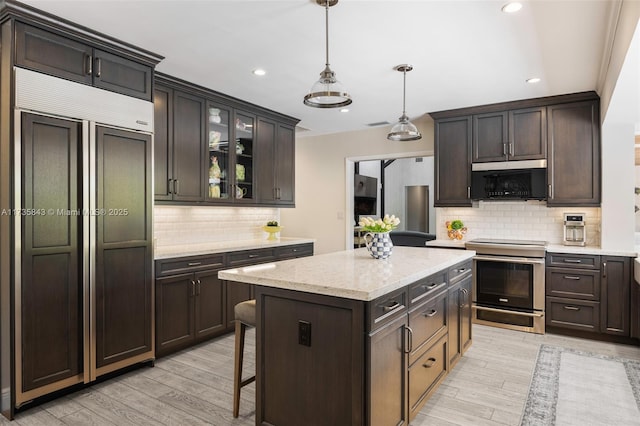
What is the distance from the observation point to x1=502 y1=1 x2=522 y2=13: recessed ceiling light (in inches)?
95.2

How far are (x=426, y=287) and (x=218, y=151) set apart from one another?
2.81m

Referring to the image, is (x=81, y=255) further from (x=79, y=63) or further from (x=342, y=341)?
(x=342, y=341)

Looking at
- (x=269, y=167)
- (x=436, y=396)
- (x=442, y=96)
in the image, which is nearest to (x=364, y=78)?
(x=442, y=96)

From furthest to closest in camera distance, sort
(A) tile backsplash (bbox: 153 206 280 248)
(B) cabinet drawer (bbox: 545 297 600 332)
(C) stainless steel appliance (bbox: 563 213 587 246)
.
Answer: (C) stainless steel appliance (bbox: 563 213 587 246) → (A) tile backsplash (bbox: 153 206 280 248) → (B) cabinet drawer (bbox: 545 297 600 332)

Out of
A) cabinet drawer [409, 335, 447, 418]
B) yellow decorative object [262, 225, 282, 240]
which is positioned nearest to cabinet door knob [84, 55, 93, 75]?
yellow decorative object [262, 225, 282, 240]

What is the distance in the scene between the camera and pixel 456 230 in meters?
5.20

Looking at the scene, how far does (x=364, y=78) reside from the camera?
3783 millimetres

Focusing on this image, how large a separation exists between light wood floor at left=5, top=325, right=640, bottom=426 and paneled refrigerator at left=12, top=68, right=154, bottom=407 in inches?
7.2

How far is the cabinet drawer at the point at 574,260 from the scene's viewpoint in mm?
4004

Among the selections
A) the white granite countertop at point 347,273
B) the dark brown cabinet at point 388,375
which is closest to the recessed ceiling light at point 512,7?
the white granite countertop at point 347,273

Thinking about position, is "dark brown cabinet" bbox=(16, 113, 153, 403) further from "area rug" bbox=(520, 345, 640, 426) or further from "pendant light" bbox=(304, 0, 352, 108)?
"area rug" bbox=(520, 345, 640, 426)

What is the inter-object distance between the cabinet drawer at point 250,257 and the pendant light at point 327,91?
6.99 ft

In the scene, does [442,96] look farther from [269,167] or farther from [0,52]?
[0,52]

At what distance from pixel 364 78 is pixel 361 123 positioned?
202 cm
